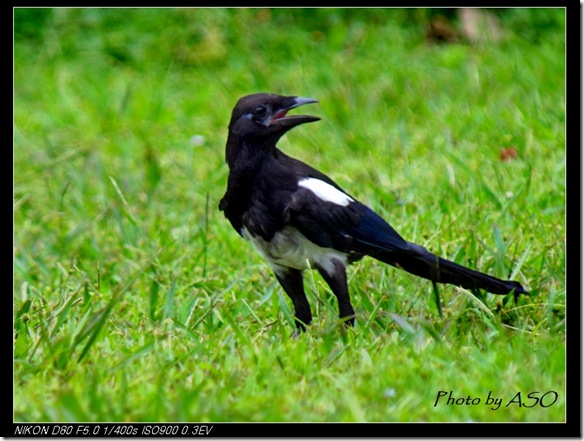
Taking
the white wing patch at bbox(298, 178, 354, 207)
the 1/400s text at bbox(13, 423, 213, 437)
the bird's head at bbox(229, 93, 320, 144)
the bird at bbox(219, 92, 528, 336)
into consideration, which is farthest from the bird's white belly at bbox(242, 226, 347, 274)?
the 1/400s text at bbox(13, 423, 213, 437)

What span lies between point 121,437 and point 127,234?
7.67ft

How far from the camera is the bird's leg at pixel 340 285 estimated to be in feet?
13.4

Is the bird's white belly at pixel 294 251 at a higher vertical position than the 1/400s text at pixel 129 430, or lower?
higher

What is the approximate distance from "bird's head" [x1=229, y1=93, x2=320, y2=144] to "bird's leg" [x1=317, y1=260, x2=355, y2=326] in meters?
0.53

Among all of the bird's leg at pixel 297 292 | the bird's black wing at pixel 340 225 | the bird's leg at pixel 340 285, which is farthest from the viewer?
the bird's leg at pixel 297 292

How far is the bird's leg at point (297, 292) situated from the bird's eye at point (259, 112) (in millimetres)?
602

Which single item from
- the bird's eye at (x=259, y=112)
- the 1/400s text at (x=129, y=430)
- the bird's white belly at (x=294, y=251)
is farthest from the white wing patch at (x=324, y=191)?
the 1/400s text at (x=129, y=430)

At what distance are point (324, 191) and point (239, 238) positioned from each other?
52.3 inches

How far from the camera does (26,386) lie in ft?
11.5

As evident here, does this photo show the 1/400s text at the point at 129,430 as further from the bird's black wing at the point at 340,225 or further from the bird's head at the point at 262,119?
the bird's head at the point at 262,119
